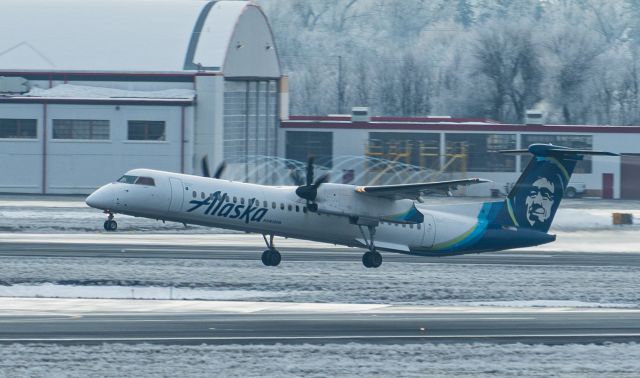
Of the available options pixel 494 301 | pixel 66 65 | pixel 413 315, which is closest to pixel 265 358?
pixel 413 315

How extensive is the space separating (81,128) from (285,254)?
106 feet

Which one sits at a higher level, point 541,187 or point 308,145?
point 308,145

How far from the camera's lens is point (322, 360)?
22.8 metres

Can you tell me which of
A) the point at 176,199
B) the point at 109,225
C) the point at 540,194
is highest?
the point at 540,194

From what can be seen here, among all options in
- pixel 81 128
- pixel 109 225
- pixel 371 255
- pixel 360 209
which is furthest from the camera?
pixel 81 128

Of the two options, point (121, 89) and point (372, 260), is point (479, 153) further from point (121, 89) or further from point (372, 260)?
point (372, 260)

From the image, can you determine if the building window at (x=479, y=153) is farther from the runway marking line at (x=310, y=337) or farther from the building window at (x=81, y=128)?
the runway marking line at (x=310, y=337)

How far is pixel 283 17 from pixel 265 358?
178996 mm

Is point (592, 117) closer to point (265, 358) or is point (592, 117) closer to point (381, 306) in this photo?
point (381, 306)

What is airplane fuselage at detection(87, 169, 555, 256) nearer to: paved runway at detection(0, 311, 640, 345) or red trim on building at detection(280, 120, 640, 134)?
paved runway at detection(0, 311, 640, 345)

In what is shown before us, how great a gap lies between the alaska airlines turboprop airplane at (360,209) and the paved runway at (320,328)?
7874mm

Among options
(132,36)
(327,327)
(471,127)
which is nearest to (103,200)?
(327,327)

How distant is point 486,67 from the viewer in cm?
11356

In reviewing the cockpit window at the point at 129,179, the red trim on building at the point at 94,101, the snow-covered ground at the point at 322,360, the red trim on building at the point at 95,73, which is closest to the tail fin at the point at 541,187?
the cockpit window at the point at 129,179
